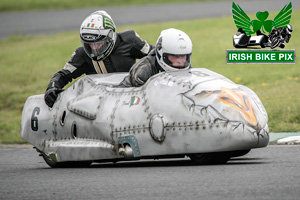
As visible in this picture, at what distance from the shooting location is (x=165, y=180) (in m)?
7.28

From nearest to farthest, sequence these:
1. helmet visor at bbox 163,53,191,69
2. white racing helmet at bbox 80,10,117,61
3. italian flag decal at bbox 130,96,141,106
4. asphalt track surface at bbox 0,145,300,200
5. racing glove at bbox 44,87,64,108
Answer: asphalt track surface at bbox 0,145,300,200 < italian flag decal at bbox 130,96,141,106 < helmet visor at bbox 163,53,191,69 < racing glove at bbox 44,87,64,108 < white racing helmet at bbox 80,10,117,61

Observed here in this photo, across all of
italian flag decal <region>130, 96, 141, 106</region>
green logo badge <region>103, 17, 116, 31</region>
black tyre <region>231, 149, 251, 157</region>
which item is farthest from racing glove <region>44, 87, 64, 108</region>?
black tyre <region>231, 149, 251, 157</region>

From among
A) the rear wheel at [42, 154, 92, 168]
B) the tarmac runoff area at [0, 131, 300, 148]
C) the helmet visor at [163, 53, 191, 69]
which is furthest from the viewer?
the tarmac runoff area at [0, 131, 300, 148]

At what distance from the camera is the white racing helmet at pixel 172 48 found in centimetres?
887

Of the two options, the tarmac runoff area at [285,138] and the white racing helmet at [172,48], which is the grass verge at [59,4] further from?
the white racing helmet at [172,48]

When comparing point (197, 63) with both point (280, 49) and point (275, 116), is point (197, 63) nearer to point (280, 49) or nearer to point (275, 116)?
point (280, 49)

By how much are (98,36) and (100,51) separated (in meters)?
0.28

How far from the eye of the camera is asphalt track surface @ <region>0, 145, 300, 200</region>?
6465 mm

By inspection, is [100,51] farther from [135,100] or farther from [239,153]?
[239,153]

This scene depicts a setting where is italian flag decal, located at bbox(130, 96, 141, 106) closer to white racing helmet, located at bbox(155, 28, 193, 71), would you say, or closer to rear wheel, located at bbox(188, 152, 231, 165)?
white racing helmet, located at bbox(155, 28, 193, 71)

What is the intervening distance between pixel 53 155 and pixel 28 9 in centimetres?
2590

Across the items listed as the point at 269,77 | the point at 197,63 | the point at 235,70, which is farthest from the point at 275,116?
the point at 197,63

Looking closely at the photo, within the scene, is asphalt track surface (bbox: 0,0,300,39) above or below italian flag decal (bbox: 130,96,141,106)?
below

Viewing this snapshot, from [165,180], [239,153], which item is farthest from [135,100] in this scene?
[165,180]
